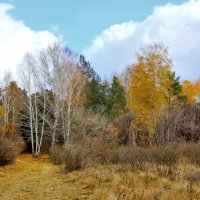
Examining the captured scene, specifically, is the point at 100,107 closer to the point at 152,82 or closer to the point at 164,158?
the point at 152,82

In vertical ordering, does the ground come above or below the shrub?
below

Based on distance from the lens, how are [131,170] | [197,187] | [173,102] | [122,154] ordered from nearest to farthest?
1. [197,187]
2. [131,170]
3. [122,154]
4. [173,102]

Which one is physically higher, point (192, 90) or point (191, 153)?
point (192, 90)

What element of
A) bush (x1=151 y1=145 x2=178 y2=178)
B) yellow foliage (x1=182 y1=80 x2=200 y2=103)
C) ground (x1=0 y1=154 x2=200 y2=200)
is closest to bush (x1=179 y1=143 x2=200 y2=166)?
bush (x1=151 y1=145 x2=178 y2=178)

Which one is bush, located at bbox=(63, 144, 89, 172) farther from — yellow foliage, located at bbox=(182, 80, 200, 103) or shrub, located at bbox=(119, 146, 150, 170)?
yellow foliage, located at bbox=(182, 80, 200, 103)

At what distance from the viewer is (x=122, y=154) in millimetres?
15344

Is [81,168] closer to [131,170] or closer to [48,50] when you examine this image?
[131,170]

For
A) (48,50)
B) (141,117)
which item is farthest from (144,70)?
(48,50)

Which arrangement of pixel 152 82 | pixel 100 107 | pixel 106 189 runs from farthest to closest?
pixel 100 107
pixel 152 82
pixel 106 189

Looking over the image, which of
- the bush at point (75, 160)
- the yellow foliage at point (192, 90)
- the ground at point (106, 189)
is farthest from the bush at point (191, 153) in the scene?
the yellow foliage at point (192, 90)

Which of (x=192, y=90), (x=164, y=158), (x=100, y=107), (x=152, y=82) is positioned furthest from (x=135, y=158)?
(x=192, y=90)

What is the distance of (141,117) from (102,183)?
17325mm

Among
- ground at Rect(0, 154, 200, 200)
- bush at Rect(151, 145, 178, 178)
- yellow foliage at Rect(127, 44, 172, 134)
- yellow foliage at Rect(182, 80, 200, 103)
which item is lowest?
ground at Rect(0, 154, 200, 200)

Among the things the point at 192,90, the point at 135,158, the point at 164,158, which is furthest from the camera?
the point at 192,90
